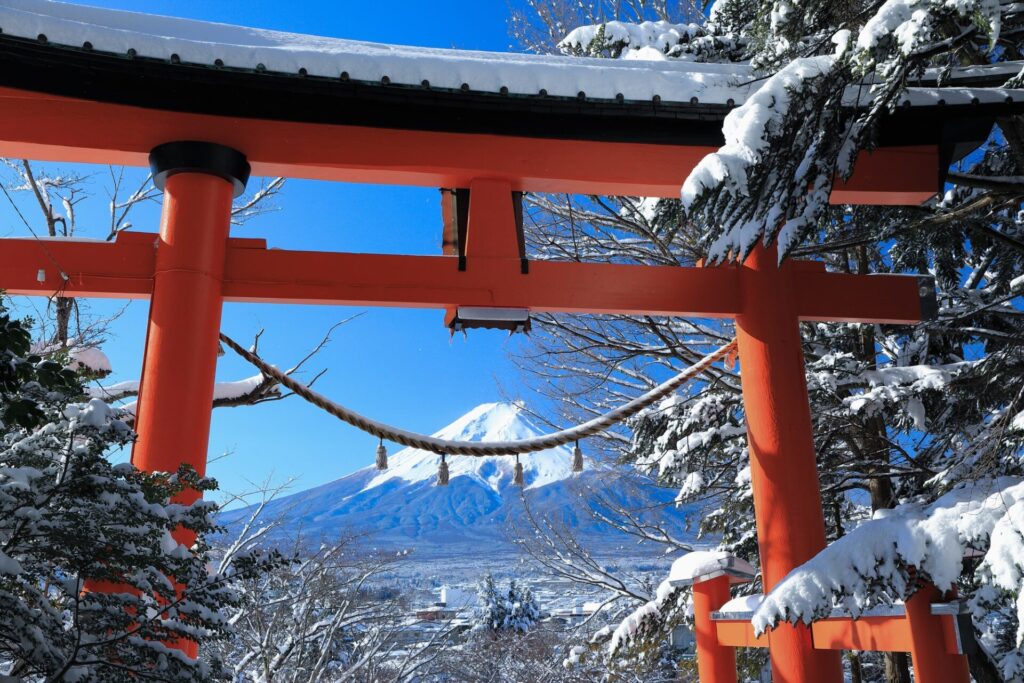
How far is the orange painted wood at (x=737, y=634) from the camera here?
4450 mm

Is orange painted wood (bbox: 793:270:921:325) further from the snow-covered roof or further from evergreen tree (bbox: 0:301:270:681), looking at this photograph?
evergreen tree (bbox: 0:301:270:681)

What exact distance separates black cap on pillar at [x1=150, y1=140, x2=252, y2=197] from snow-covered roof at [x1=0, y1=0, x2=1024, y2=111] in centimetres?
45

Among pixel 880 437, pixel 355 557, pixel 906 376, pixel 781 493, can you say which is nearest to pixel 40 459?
pixel 781 493

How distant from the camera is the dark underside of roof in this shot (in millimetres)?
3885

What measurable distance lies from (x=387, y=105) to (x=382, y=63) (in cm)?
31

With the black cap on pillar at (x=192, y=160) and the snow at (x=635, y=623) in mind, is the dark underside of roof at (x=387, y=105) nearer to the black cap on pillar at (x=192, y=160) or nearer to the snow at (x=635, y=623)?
the black cap on pillar at (x=192, y=160)

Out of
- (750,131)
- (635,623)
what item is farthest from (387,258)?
(635,623)

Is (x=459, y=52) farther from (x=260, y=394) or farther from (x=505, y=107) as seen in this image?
(x=260, y=394)

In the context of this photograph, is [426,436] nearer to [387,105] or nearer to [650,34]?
[387,105]

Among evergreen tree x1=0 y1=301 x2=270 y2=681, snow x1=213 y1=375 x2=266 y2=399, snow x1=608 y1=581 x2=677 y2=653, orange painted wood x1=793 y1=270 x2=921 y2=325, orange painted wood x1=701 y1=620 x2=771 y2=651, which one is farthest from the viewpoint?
snow x1=608 y1=581 x2=677 y2=653

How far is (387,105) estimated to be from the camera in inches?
169

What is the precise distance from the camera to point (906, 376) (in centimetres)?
610

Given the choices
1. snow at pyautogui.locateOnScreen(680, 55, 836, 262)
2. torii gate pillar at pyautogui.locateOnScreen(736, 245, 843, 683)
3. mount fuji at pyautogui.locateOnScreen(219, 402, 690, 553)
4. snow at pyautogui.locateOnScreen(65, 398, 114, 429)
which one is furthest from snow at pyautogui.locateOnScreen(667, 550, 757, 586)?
mount fuji at pyautogui.locateOnScreen(219, 402, 690, 553)

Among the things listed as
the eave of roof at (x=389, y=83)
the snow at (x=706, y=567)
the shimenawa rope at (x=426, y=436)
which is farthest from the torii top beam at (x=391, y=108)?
the snow at (x=706, y=567)
